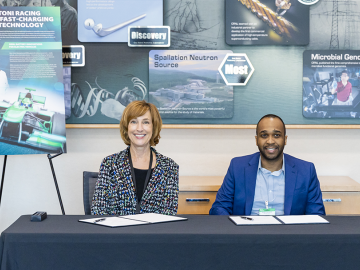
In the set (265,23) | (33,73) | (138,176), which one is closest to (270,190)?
(138,176)

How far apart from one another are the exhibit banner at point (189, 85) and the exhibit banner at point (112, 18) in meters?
0.28

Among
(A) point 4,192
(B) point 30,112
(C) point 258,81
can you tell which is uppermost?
(C) point 258,81

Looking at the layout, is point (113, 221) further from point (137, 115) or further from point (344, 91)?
point (344, 91)

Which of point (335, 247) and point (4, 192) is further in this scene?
point (4, 192)

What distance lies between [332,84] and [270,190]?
4.40 feet

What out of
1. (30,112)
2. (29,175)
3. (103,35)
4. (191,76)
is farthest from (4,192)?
(191,76)

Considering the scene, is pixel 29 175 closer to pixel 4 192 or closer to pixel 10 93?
pixel 4 192

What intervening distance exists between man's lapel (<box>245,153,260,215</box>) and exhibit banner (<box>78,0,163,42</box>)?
1.44m

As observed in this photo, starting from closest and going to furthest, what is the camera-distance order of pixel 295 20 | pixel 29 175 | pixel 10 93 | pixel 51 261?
pixel 51 261
pixel 10 93
pixel 295 20
pixel 29 175

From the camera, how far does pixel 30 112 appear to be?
268 cm

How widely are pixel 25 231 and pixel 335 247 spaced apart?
1183mm

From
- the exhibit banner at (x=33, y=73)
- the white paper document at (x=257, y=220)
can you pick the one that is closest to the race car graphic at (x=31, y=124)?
the exhibit banner at (x=33, y=73)

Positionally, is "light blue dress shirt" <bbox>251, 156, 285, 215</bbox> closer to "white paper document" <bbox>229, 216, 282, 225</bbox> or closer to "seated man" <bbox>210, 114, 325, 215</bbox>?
"seated man" <bbox>210, 114, 325, 215</bbox>

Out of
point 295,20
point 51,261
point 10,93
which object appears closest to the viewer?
point 51,261
